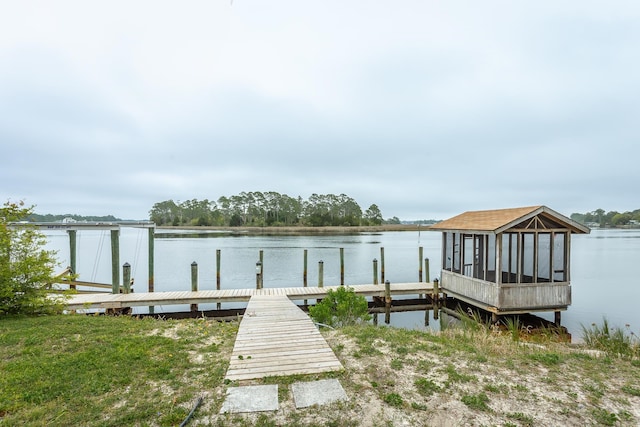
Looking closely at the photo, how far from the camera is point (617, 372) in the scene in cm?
533

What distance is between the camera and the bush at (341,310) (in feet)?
29.4

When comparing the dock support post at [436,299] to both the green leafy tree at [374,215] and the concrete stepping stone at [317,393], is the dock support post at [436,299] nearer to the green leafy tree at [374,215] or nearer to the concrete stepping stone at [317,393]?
the concrete stepping stone at [317,393]

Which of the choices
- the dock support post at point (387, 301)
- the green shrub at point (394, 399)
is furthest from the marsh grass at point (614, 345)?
the dock support post at point (387, 301)

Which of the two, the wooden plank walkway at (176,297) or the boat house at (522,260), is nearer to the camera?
the boat house at (522,260)

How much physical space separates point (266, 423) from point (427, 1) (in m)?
13.3

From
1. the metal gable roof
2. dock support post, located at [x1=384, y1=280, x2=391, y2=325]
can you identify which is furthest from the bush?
the metal gable roof

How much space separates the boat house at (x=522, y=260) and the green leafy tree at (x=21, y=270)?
41.1ft

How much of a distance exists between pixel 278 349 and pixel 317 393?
A: 69.1 inches

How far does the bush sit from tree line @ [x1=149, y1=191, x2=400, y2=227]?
75.6 metres

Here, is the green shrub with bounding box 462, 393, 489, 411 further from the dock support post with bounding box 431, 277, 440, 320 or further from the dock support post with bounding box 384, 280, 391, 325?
the dock support post with bounding box 431, 277, 440, 320

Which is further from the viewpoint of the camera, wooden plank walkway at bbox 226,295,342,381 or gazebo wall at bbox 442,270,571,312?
gazebo wall at bbox 442,270,571,312

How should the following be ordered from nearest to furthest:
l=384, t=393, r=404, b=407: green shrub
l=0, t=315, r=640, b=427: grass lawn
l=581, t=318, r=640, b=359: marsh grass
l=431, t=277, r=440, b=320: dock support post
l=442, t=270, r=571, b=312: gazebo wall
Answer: l=0, t=315, r=640, b=427: grass lawn → l=384, t=393, r=404, b=407: green shrub → l=581, t=318, r=640, b=359: marsh grass → l=442, t=270, r=571, b=312: gazebo wall → l=431, t=277, r=440, b=320: dock support post

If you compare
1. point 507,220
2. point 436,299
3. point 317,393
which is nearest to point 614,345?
point 507,220

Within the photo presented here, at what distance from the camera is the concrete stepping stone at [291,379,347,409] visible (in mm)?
4145
